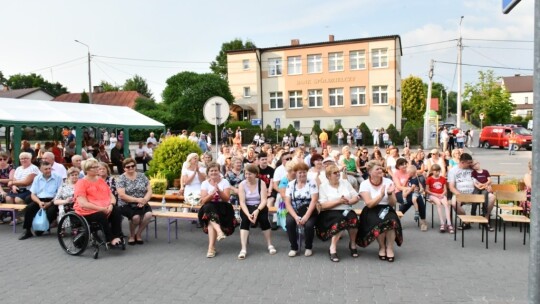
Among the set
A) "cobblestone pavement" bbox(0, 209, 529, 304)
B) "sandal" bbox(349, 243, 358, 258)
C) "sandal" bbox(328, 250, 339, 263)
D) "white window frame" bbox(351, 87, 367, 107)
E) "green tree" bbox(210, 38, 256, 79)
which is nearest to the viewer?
"cobblestone pavement" bbox(0, 209, 529, 304)

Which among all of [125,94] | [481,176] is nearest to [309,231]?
[481,176]

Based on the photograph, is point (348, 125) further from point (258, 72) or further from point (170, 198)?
point (170, 198)

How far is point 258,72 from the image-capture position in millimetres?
52219

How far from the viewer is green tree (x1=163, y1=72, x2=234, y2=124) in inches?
1820

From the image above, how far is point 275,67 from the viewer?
170 feet

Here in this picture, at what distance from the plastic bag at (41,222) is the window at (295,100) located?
4406 centimetres

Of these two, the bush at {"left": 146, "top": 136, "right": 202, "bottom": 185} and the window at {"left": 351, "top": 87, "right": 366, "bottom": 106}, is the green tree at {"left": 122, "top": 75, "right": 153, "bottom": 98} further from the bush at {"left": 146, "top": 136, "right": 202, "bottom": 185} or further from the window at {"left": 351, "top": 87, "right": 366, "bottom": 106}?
the bush at {"left": 146, "top": 136, "right": 202, "bottom": 185}

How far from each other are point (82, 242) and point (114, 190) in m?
1.29

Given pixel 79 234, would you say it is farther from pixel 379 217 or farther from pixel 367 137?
pixel 367 137

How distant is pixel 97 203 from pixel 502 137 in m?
32.8

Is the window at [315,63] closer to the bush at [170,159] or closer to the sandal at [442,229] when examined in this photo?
the bush at [170,159]

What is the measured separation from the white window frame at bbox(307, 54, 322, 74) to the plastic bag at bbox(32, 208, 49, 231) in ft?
144

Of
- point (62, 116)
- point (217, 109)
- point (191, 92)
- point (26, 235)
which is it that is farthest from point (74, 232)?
point (191, 92)

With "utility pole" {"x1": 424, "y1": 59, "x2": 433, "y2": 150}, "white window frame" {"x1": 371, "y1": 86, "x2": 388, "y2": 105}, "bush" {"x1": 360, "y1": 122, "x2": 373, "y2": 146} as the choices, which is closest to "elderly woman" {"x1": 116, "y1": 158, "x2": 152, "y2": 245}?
"utility pole" {"x1": 424, "y1": 59, "x2": 433, "y2": 150}
